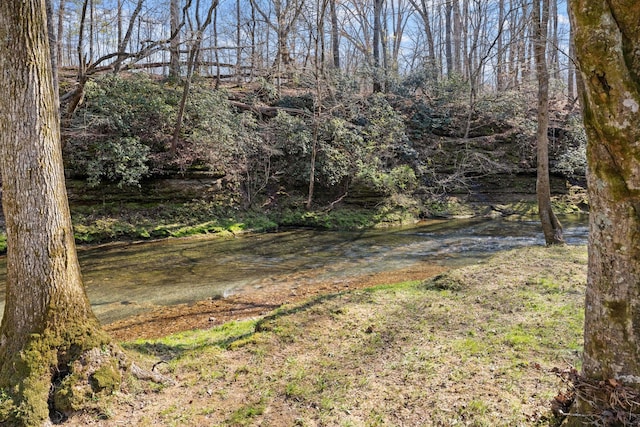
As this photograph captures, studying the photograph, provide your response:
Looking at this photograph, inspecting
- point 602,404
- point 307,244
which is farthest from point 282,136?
point 602,404

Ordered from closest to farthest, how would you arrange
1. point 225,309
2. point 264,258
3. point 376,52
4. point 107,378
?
1. point 107,378
2. point 225,309
3. point 264,258
4. point 376,52

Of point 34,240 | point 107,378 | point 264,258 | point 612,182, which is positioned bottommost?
point 264,258

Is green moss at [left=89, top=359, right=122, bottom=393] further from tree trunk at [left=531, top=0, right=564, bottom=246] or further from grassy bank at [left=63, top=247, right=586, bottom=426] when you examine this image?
tree trunk at [left=531, top=0, right=564, bottom=246]

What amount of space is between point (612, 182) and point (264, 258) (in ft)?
30.6

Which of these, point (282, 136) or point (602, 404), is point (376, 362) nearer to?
point (602, 404)

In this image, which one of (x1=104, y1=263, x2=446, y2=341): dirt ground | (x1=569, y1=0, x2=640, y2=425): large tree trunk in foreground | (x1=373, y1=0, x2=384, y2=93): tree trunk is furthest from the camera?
(x1=373, y1=0, x2=384, y2=93): tree trunk

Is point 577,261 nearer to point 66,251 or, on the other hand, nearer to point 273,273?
point 273,273

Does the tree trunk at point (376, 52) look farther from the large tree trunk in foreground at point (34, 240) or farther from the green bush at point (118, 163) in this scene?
the large tree trunk in foreground at point (34, 240)

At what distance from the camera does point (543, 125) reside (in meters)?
8.98

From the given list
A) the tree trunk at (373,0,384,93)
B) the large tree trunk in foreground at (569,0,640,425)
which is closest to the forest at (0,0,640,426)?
the large tree trunk in foreground at (569,0,640,425)

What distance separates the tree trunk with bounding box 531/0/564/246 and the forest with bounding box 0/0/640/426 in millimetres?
65

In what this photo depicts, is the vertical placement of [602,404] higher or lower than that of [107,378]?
higher

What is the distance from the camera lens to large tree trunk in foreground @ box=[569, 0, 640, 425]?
1998mm

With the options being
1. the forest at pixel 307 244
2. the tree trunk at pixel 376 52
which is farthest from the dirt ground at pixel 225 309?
the tree trunk at pixel 376 52
